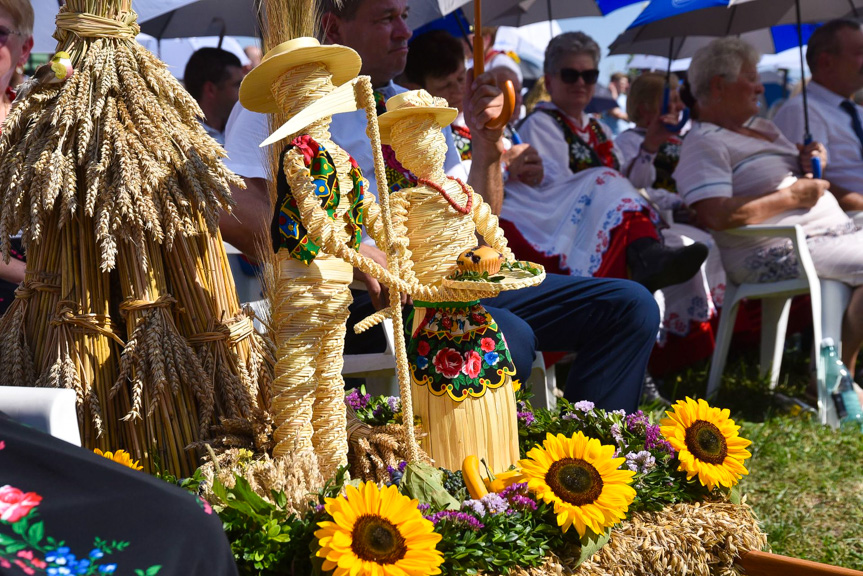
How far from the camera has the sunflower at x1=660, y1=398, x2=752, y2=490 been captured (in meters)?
1.87

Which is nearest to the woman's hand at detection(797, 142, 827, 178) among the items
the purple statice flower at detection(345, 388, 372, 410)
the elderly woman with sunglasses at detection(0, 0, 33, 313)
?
the purple statice flower at detection(345, 388, 372, 410)

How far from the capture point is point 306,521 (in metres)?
1.50

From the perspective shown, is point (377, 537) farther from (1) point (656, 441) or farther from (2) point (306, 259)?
(1) point (656, 441)

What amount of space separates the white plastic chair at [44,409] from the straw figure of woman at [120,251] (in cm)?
28

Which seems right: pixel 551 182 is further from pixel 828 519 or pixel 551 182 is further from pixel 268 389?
pixel 268 389

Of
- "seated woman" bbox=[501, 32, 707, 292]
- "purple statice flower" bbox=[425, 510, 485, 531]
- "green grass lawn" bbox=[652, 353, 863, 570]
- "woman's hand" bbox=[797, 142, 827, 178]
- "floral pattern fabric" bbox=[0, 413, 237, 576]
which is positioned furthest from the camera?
"woman's hand" bbox=[797, 142, 827, 178]

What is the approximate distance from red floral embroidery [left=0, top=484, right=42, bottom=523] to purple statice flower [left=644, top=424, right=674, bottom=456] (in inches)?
52.1

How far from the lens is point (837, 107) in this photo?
481 cm

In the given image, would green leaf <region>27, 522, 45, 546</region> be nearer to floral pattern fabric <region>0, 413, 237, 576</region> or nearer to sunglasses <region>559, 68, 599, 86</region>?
floral pattern fabric <region>0, 413, 237, 576</region>

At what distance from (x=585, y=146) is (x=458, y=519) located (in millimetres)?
3295

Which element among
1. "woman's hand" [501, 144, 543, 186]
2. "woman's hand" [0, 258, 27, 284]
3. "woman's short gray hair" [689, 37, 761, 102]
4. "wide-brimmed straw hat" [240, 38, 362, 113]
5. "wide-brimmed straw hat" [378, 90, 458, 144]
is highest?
"woman's short gray hair" [689, 37, 761, 102]

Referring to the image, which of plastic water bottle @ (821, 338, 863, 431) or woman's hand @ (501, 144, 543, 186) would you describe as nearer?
plastic water bottle @ (821, 338, 863, 431)

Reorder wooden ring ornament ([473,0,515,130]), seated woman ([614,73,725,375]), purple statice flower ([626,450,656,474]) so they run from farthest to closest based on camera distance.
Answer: seated woman ([614,73,725,375]), wooden ring ornament ([473,0,515,130]), purple statice flower ([626,450,656,474])

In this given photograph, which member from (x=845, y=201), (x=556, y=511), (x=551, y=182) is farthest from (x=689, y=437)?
(x=845, y=201)
